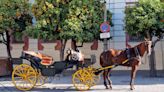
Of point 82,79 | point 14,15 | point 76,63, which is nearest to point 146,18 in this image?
point 76,63

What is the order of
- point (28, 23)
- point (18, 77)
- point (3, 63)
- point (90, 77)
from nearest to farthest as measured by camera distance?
point (90, 77) → point (18, 77) → point (3, 63) → point (28, 23)

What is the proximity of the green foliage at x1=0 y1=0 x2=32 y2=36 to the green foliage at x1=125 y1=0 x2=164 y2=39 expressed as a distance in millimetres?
6236

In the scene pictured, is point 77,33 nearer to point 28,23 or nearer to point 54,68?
point 28,23

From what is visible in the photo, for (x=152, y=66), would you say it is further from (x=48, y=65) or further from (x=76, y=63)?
(x=48, y=65)

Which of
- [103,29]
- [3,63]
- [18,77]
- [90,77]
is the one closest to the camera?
[90,77]

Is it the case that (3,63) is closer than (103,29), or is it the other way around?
(103,29)

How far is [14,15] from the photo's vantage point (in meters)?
21.5

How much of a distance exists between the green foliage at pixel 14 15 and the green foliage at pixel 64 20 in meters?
0.98

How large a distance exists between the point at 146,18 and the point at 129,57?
5468 millimetres

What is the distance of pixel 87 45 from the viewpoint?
81.4 ft

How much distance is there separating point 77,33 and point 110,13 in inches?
143

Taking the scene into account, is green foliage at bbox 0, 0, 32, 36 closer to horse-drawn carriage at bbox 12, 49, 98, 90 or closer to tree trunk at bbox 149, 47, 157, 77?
horse-drawn carriage at bbox 12, 49, 98, 90

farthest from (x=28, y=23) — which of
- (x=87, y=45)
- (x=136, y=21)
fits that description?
(x=136, y=21)

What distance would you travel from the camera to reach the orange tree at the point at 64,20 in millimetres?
20422
